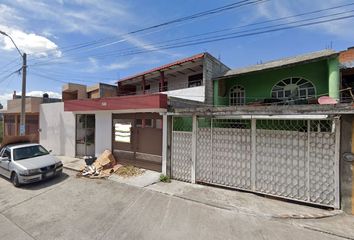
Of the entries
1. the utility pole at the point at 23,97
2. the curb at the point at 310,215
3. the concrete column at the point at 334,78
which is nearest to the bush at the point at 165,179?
the curb at the point at 310,215

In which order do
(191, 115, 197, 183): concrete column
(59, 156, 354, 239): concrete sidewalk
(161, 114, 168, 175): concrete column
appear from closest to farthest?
(59, 156, 354, 239): concrete sidewalk, (191, 115, 197, 183): concrete column, (161, 114, 168, 175): concrete column

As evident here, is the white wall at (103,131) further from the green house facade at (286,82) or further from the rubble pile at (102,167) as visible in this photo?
the green house facade at (286,82)

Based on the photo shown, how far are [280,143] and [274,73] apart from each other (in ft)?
24.8

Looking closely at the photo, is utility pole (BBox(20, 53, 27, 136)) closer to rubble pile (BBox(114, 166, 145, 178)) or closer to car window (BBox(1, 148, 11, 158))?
car window (BBox(1, 148, 11, 158))

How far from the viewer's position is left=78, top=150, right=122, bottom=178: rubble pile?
943cm

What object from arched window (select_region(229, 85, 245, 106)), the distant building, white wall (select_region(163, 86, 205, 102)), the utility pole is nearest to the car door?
the utility pole

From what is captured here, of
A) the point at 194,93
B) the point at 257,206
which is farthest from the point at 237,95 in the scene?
the point at 257,206

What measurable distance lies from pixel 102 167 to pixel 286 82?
1110 cm

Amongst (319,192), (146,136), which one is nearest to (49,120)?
Result: (146,136)

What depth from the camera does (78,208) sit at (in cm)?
612

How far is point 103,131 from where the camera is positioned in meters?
11.0

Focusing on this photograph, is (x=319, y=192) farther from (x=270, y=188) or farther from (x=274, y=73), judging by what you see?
(x=274, y=73)

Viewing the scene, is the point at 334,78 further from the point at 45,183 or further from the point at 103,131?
the point at 45,183

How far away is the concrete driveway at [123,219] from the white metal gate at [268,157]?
1.42m
